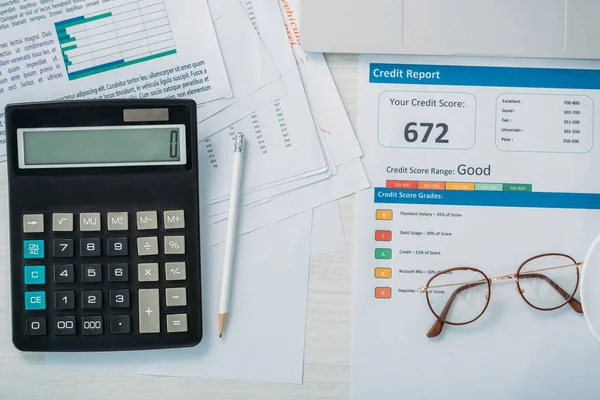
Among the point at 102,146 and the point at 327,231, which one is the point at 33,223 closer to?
the point at 102,146

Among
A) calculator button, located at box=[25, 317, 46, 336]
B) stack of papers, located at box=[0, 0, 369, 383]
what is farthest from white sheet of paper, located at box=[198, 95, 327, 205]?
calculator button, located at box=[25, 317, 46, 336]

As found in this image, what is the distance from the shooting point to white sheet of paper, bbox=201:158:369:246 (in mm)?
550

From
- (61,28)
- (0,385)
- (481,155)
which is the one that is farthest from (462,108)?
(0,385)

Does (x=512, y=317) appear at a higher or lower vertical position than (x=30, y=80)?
lower

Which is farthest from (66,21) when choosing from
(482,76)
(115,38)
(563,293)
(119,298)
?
(563,293)

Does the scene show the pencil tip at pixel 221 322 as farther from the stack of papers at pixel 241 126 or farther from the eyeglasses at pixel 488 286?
the eyeglasses at pixel 488 286

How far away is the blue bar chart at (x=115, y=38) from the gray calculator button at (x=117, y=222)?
14cm

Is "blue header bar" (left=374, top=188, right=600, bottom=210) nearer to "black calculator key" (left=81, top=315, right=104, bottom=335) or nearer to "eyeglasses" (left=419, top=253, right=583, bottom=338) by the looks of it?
"eyeglasses" (left=419, top=253, right=583, bottom=338)

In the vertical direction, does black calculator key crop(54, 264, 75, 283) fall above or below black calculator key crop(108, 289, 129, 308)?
above

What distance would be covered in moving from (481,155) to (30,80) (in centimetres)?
44

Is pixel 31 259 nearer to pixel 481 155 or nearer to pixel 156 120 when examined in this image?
pixel 156 120

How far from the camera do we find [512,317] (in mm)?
550

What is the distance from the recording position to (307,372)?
0.55 m

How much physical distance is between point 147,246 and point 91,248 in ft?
0.17
